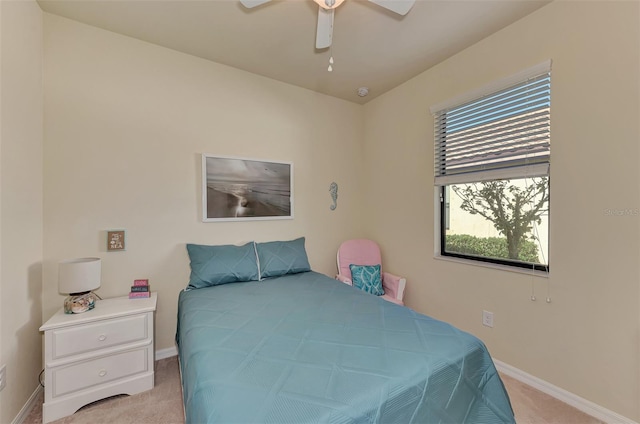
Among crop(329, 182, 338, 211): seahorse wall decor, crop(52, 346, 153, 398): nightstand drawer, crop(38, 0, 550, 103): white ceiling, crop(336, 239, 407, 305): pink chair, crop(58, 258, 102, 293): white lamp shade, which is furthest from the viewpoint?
crop(329, 182, 338, 211): seahorse wall decor

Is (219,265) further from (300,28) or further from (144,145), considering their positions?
(300,28)

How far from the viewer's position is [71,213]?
2027mm

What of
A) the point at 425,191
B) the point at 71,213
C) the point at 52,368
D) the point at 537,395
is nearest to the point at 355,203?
the point at 425,191

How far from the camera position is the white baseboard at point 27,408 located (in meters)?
1.60

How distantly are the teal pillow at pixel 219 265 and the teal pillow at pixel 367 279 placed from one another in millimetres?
1115

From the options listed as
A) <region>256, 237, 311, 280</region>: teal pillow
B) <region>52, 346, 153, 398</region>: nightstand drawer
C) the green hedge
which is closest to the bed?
<region>52, 346, 153, 398</region>: nightstand drawer

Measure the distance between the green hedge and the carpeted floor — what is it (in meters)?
0.95

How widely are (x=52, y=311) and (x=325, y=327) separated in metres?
2.11

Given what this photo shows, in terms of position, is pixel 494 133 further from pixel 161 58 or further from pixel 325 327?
pixel 161 58

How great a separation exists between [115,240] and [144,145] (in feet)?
2.73

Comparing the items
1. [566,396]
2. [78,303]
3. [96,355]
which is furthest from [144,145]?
[566,396]

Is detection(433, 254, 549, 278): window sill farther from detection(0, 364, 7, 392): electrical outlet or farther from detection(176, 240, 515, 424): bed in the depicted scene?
detection(0, 364, 7, 392): electrical outlet

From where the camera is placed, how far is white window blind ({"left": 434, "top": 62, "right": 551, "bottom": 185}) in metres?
1.92

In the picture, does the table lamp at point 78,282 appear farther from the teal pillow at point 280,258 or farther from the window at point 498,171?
the window at point 498,171
